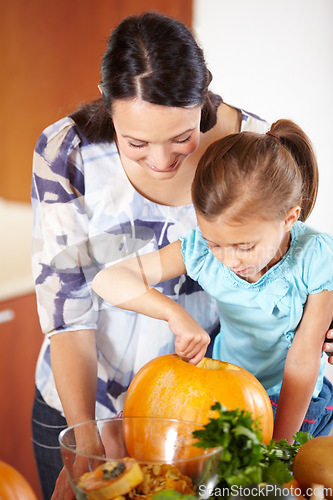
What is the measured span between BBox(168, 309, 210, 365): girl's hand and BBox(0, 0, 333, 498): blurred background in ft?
0.70

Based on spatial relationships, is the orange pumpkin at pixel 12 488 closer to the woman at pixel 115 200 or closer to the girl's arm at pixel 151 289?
the woman at pixel 115 200

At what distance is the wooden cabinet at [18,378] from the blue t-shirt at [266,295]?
0.81 ft

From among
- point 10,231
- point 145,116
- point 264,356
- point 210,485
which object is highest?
point 145,116

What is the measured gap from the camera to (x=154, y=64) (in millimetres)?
636

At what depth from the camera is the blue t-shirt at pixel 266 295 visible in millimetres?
804

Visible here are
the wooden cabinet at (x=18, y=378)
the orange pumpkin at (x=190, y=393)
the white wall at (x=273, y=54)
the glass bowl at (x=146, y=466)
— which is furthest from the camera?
the white wall at (x=273, y=54)

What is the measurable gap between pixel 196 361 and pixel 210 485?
0.61 feet

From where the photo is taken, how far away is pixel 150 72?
25.1 inches

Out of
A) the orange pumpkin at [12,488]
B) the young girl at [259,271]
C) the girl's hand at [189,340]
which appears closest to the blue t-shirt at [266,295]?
the young girl at [259,271]

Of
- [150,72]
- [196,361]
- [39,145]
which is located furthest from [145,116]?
[196,361]

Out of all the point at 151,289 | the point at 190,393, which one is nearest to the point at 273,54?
the point at 151,289

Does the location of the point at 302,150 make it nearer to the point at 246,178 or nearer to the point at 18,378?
the point at 246,178

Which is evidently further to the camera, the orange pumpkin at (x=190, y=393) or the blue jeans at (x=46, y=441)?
the blue jeans at (x=46, y=441)

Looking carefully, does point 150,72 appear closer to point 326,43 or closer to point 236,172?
point 236,172
